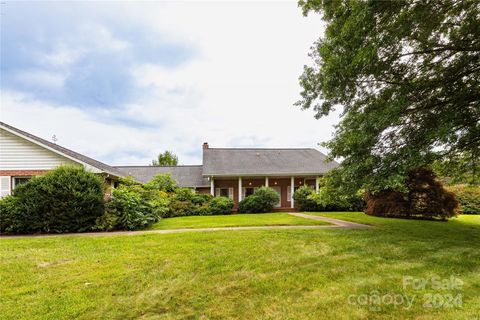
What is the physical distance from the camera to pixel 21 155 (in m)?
12.4

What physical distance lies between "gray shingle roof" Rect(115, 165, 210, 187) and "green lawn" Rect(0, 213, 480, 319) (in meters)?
15.5

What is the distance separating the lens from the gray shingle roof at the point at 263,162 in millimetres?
20719

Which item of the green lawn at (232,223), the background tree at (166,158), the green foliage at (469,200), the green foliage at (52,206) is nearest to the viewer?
the green foliage at (52,206)

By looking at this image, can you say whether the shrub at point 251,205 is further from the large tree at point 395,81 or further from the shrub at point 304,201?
the large tree at point 395,81

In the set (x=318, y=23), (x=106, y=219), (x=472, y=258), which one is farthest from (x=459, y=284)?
(x=106, y=219)

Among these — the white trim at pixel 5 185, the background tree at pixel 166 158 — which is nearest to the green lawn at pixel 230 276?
the white trim at pixel 5 185

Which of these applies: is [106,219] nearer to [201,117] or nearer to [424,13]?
[424,13]

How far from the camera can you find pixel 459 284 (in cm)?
413

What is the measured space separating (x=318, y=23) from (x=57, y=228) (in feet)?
40.9

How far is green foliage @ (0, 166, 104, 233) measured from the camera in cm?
934

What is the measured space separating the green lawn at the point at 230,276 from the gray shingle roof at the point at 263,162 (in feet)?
43.4

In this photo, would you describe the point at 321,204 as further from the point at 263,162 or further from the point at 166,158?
the point at 166,158

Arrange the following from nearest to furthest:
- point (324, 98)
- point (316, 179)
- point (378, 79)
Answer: point (378, 79) < point (324, 98) < point (316, 179)

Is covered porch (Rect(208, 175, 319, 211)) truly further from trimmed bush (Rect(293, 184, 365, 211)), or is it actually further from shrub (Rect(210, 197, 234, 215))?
shrub (Rect(210, 197, 234, 215))
